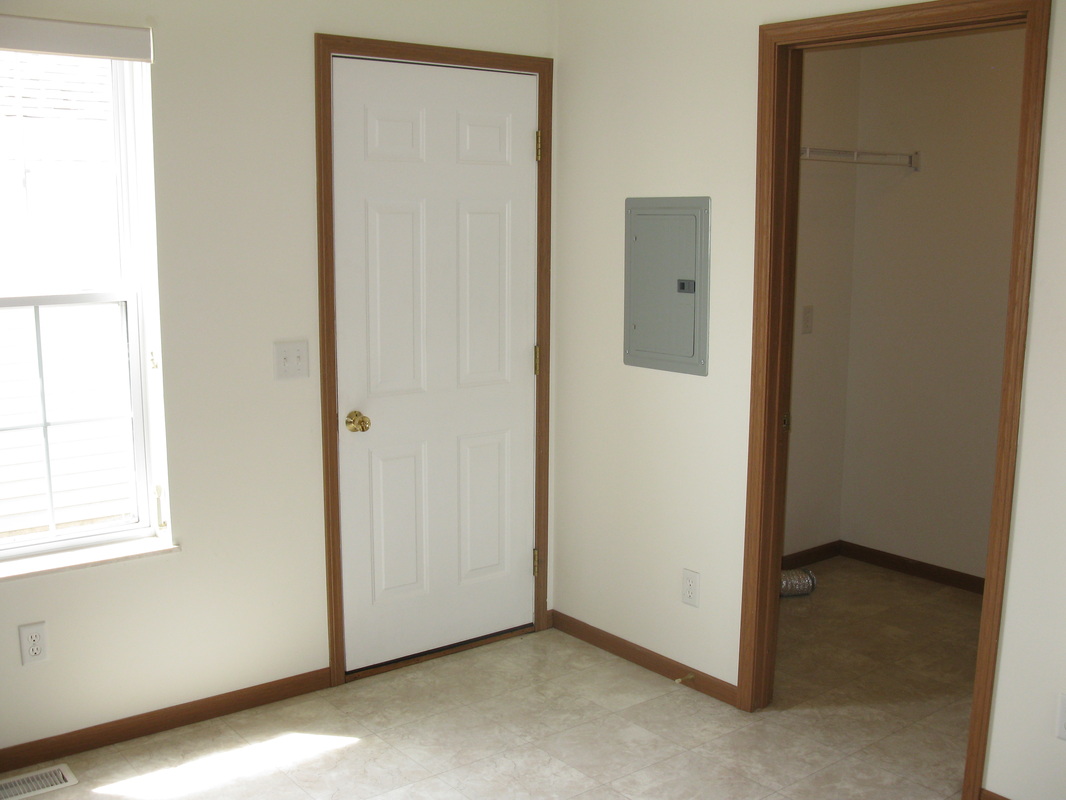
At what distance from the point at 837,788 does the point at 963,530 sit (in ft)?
6.18

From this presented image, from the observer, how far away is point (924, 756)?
2.91 metres

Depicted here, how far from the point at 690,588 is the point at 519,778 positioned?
0.89 m

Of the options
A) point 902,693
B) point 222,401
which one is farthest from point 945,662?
point 222,401

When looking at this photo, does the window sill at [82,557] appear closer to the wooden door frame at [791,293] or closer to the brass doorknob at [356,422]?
the brass doorknob at [356,422]

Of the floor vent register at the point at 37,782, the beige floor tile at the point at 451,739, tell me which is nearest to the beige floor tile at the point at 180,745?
the floor vent register at the point at 37,782

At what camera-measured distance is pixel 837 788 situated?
8.97ft

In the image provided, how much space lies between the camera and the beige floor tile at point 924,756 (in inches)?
109

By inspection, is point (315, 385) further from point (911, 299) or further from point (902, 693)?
point (911, 299)

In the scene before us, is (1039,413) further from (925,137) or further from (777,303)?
(925,137)

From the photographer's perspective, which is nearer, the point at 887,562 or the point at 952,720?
the point at 952,720

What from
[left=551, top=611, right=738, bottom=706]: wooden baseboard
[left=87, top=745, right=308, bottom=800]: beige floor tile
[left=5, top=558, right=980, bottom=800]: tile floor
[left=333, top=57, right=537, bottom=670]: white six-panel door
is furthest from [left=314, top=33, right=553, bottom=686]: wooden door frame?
[left=87, top=745, right=308, bottom=800]: beige floor tile

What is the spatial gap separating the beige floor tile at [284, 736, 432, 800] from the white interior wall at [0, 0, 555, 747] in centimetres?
44

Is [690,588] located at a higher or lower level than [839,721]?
higher

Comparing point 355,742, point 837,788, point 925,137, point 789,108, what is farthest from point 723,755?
point 925,137
